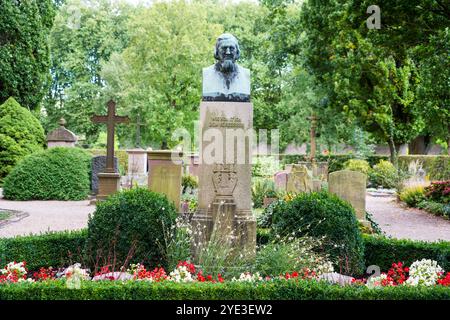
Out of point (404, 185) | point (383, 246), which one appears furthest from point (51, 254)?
point (404, 185)

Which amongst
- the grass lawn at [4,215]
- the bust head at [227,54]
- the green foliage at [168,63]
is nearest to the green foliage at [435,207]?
the bust head at [227,54]

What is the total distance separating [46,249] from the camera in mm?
7848

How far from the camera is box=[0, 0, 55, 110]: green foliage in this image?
23797 millimetres

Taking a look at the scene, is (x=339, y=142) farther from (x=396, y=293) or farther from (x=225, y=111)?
(x=396, y=293)

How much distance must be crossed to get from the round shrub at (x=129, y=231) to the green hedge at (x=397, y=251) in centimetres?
316

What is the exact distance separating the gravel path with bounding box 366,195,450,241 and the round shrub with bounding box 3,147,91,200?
1037 cm

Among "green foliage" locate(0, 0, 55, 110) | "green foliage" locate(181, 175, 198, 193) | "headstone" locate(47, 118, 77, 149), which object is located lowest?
"green foliage" locate(181, 175, 198, 193)

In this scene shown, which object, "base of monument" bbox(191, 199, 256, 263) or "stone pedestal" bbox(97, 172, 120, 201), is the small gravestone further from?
"base of monument" bbox(191, 199, 256, 263)

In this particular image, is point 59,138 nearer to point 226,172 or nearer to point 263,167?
point 263,167

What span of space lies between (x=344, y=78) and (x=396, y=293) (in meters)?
21.5

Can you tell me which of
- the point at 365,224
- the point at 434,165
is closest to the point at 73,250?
the point at 365,224

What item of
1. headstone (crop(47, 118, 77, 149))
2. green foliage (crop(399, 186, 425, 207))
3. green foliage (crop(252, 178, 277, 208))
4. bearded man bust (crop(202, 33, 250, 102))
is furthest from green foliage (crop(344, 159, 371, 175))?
bearded man bust (crop(202, 33, 250, 102))

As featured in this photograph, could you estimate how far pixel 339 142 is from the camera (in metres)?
35.9

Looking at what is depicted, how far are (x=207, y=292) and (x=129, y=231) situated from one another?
2.32 metres
